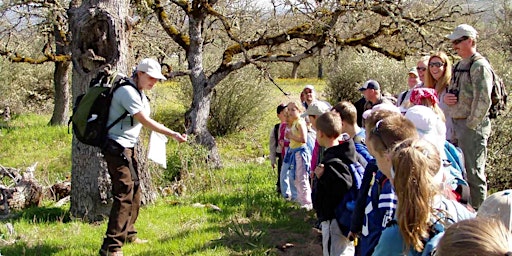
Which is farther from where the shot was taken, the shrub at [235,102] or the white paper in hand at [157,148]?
the shrub at [235,102]

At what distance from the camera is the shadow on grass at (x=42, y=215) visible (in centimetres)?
642

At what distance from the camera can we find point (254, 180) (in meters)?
8.94

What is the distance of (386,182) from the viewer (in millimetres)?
3135

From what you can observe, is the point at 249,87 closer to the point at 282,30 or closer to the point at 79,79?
the point at 282,30

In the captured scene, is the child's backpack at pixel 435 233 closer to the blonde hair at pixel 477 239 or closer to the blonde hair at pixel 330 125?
the blonde hair at pixel 477 239

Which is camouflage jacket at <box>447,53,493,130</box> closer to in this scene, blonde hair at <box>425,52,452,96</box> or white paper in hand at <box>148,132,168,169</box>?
blonde hair at <box>425,52,452,96</box>

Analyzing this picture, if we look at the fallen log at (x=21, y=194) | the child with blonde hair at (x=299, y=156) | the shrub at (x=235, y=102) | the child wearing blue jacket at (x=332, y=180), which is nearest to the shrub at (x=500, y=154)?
the child with blonde hair at (x=299, y=156)

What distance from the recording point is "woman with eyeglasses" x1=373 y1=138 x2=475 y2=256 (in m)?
2.49

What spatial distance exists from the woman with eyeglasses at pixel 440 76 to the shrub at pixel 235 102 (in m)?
10.2

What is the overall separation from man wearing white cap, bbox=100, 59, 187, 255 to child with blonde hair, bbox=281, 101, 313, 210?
2054 millimetres

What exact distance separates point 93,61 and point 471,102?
412 cm

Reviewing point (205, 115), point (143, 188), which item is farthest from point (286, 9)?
point (143, 188)

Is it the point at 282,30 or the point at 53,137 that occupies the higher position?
the point at 282,30

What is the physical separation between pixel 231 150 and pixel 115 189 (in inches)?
380
